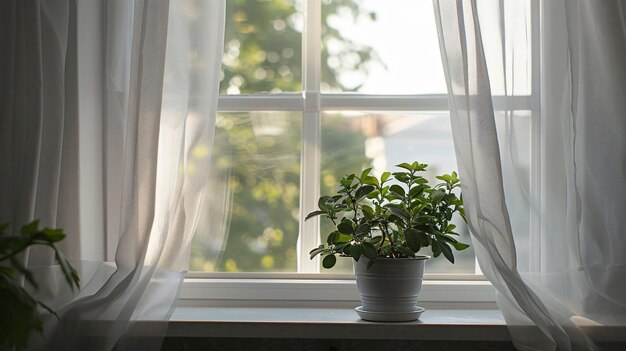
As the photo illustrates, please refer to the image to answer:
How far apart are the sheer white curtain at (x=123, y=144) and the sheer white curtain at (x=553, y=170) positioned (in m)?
0.64

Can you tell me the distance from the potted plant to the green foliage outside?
10.6 inches

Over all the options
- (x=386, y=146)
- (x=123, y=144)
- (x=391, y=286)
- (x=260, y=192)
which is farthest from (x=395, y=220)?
(x=123, y=144)

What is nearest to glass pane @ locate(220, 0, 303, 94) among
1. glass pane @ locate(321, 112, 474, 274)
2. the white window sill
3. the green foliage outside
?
the green foliage outside

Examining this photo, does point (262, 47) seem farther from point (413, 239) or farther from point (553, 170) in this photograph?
point (553, 170)

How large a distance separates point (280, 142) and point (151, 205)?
19.6 inches

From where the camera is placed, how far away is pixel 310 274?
6.62 ft

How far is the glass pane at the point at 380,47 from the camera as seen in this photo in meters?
2.04

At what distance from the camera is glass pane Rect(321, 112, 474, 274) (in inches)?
79.5

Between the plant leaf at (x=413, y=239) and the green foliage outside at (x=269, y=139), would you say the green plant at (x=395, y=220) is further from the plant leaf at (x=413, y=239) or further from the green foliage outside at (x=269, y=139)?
the green foliage outside at (x=269, y=139)

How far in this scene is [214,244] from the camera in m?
1.90

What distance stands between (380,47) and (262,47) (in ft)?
1.14

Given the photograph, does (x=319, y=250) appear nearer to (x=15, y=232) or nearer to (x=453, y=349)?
(x=453, y=349)

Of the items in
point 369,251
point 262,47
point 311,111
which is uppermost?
point 262,47

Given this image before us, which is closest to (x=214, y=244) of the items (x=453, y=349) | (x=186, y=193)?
(x=186, y=193)
